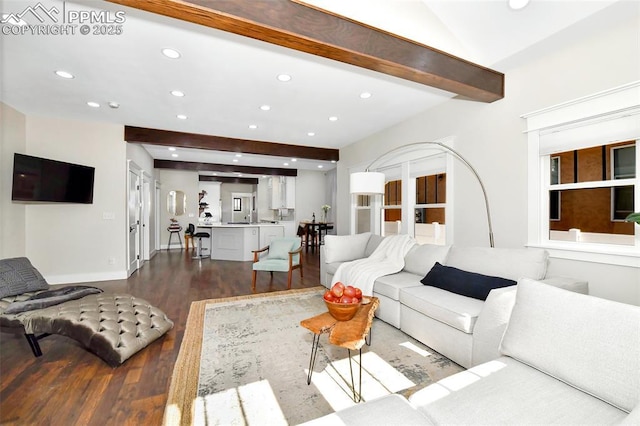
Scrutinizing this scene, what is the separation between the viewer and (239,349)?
2.41m

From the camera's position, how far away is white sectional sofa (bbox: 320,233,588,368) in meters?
1.89

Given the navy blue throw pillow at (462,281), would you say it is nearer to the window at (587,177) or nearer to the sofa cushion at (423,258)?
the sofa cushion at (423,258)

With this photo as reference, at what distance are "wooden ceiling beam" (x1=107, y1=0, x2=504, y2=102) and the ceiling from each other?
7.4 inches

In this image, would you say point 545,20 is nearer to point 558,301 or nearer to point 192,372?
point 558,301

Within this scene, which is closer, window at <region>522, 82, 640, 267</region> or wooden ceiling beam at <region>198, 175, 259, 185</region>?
window at <region>522, 82, 640, 267</region>

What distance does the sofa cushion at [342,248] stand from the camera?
4.11m

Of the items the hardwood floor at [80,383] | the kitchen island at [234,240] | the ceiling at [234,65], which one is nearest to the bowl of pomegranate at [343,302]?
the hardwood floor at [80,383]

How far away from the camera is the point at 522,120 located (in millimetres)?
2854

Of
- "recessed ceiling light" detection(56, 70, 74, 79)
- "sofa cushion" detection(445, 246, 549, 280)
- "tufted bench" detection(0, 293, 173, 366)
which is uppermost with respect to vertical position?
Result: "recessed ceiling light" detection(56, 70, 74, 79)

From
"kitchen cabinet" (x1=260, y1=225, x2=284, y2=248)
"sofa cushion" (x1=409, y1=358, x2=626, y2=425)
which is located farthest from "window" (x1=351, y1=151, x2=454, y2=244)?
A: "kitchen cabinet" (x1=260, y1=225, x2=284, y2=248)

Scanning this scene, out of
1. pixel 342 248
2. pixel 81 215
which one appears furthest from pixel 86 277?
pixel 342 248

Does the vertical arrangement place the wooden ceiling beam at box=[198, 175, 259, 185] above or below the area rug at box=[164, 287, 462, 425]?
above

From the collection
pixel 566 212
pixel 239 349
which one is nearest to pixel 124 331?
pixel 239 349

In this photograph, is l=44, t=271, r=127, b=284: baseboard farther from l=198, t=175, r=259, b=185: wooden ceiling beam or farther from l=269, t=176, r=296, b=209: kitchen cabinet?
l=198, t=175, r=259, b=185: wooden ceiling beam
